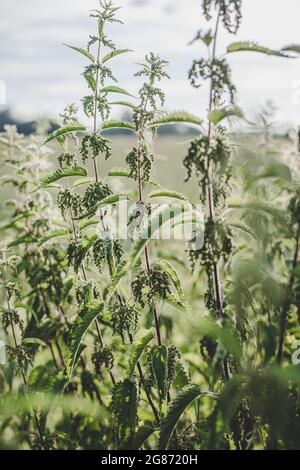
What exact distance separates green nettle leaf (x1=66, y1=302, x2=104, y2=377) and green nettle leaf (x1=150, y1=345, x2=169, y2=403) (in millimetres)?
373

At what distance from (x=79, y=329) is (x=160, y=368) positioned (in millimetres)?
473

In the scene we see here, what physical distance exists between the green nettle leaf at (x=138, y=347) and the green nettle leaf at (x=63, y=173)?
0.93 m

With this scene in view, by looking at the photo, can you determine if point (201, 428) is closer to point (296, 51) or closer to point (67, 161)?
point (67, 161)

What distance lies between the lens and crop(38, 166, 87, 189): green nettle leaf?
2.71 meters

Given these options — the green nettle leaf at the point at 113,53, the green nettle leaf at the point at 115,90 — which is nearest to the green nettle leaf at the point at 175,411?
the green nettle leaf at the point at 115,90

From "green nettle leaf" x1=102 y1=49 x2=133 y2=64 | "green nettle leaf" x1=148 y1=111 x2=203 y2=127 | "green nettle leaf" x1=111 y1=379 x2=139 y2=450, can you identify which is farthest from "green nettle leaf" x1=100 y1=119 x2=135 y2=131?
"green nettle leaf" x1=111 y1=379 x2=139 y2=450

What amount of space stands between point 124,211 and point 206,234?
705 mm

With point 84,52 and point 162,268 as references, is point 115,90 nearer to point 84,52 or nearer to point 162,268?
point 84,52

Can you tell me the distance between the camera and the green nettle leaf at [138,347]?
2.61 m

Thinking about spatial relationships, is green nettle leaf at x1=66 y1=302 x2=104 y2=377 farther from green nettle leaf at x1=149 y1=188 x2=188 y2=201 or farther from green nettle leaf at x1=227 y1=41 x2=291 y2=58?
green nettle leaf at x1=227 y1=41 x2=291 y2=58

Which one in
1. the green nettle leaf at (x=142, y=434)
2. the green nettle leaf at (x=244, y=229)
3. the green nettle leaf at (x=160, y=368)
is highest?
the green nettle leaf at (x=244, y=229)

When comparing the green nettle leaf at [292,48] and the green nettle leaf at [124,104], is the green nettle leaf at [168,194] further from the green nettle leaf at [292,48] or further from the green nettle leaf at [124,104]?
the green nettle leaf at [292,48]

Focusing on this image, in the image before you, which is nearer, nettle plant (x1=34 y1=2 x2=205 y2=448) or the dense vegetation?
the dense vegetation
